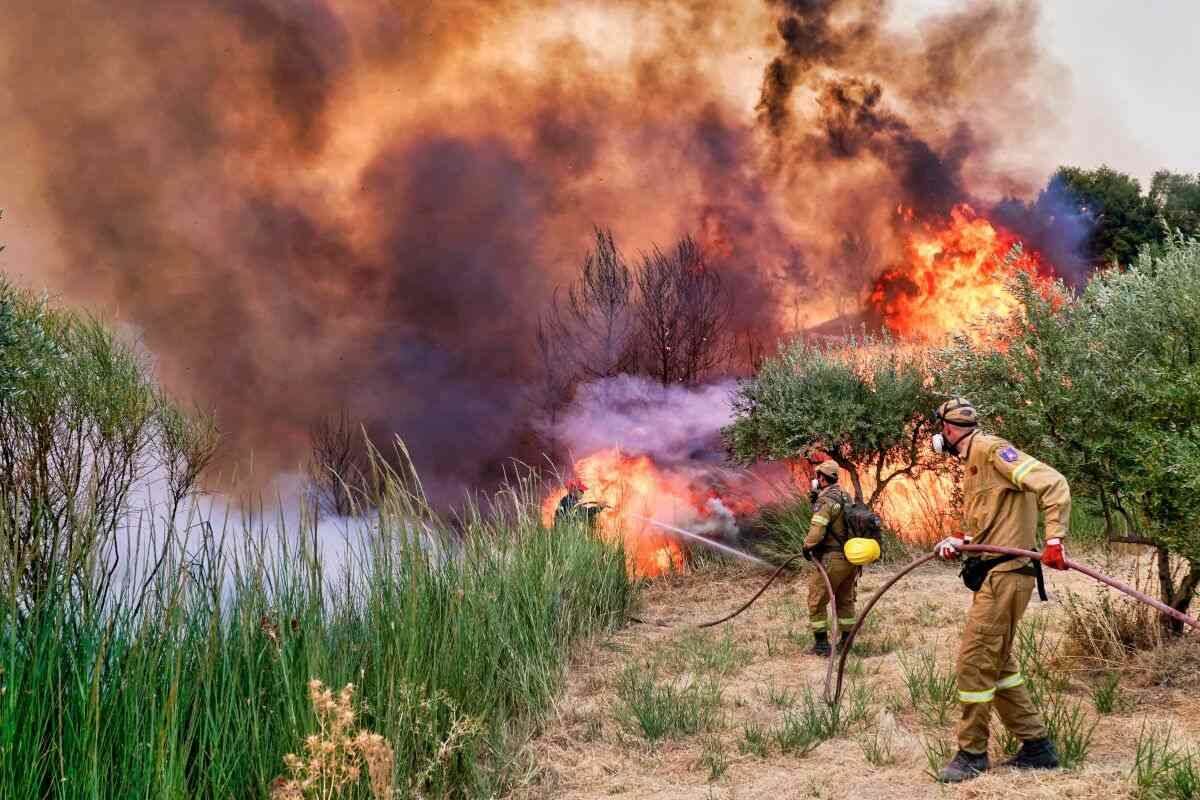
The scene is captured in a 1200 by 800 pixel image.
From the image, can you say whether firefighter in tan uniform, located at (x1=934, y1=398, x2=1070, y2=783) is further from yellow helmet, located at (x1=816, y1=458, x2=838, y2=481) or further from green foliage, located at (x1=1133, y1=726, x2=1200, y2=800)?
yellow helmet, located at (x1=816, y1=458, x2=838, y2=481)

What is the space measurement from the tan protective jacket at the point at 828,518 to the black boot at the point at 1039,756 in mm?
3952

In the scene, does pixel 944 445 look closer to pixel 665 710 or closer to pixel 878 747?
pixel 878 747

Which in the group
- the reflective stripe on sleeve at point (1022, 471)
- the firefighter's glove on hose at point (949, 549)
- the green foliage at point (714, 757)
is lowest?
the green foliage at point (714, 757)

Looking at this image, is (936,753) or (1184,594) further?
(1184,594)

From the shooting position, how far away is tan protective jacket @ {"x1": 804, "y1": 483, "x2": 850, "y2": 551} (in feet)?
31.3

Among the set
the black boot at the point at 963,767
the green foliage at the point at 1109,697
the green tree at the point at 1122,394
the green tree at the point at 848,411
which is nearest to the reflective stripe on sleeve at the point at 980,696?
the black boot at the point at 963,767

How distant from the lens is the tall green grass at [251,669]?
3668mm

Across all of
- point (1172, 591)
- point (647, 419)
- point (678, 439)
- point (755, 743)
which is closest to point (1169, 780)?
point (755, 743)

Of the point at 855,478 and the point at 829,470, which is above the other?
the point at 855,478

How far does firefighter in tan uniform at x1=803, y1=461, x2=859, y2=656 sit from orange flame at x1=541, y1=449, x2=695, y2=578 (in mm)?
2982

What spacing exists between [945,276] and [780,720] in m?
24.3

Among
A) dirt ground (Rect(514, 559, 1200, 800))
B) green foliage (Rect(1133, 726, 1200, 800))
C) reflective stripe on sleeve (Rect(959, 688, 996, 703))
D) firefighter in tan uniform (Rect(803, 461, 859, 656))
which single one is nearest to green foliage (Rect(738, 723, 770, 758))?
dirt ground (Rect(514, 559, 1200, 800))

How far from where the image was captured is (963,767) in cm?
552

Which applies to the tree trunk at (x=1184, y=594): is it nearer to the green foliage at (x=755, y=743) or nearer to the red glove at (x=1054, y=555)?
the red glove at (x=1054, y=555)
